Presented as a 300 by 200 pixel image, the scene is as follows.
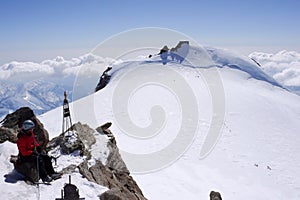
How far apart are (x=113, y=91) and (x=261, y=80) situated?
3327 cm

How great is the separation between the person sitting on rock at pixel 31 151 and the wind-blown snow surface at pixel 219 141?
0.88 metres

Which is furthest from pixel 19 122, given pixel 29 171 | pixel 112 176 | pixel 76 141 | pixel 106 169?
pixel 112 176

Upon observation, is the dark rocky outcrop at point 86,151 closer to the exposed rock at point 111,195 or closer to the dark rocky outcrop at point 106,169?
the dark rocky outcrop at point 106,169

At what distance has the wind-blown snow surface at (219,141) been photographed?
2214 centimetres

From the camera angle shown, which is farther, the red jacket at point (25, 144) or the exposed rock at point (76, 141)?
the exposed rock at point (76, 141)

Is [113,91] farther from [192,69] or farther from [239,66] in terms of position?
[239,66]

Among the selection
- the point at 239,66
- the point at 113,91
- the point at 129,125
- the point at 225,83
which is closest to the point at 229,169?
the point at 129,125

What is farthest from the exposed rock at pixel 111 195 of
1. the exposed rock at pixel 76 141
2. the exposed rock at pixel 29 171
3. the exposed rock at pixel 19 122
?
the exposed rock at pixel 19 122

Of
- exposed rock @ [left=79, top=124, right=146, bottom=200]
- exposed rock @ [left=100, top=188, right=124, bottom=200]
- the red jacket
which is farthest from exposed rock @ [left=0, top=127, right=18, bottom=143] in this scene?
exposed rock @ [left=100, top=188, right=124, bottom=200]

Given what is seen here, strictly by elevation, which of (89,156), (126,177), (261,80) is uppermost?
(89,156)

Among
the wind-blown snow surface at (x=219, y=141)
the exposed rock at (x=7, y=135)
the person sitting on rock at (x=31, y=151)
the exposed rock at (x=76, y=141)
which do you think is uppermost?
the person sitting on rock at (x=31, y=151)

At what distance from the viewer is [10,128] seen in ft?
54.0

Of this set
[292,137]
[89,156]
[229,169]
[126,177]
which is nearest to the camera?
[89,156]

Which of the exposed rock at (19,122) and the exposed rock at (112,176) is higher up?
the exposed rock at (19,122)
